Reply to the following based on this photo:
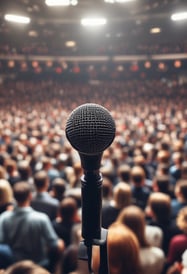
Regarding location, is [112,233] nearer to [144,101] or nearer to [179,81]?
[144,101]

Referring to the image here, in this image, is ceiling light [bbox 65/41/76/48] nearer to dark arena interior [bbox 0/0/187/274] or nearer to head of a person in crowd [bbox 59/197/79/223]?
dark arena interior [bbox 0/0/187/274]

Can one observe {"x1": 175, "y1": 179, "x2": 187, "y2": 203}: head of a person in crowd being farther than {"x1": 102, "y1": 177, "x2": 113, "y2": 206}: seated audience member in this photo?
No

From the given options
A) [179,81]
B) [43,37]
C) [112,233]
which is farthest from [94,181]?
[43,37]

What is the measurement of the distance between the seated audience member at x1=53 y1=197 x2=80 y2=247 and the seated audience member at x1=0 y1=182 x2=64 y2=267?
267mm

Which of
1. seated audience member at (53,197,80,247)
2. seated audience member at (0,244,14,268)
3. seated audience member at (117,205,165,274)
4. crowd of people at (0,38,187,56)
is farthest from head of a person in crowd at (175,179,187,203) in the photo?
crowd of people at (0,38,187,56)

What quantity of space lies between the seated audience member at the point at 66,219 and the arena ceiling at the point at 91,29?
13.1 metres

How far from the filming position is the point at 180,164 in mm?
4910

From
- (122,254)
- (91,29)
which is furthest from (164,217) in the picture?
(91,29)

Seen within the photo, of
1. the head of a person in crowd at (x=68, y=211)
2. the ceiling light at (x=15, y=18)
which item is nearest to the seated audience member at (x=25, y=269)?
the head of a person in crowd at (x=68, y=211)

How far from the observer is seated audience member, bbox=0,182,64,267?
100 inches

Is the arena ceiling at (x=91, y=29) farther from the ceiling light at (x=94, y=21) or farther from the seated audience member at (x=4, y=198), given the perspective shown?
the seated audience member at (x=4, y=198)

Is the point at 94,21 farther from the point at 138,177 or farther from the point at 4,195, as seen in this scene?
the point at 4,195

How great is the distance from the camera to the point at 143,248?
2201 millimetres

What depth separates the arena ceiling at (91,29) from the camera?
15.2m
